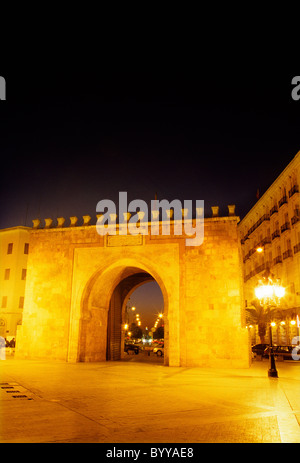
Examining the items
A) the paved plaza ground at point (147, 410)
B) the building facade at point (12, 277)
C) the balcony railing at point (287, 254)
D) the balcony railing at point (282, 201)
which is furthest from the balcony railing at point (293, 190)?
the building facade at point (12, 277)

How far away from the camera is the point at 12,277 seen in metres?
37.4

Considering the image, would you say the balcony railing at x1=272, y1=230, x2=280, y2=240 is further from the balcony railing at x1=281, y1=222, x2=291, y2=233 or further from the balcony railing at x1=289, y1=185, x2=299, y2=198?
the balcony railing at x1=289, y1=185, x2=299, y2=198

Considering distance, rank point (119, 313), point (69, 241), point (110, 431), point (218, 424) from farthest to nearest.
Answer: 1. point (119, 313)
2. point (69, 241)
3. point (218, 424)
4. point (110, 431)

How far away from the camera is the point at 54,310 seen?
791 inches

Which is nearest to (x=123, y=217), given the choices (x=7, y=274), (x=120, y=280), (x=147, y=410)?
(x=120, y=280)

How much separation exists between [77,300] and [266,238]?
2351 cm

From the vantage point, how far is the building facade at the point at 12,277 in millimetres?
36188

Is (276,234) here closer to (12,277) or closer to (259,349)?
(259,349)

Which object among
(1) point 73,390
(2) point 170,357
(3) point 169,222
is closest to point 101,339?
(2) point 170,357

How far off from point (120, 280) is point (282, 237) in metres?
17.8

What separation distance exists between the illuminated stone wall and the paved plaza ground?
5362mm

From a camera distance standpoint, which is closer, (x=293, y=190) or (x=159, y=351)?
(x=159, y=351)

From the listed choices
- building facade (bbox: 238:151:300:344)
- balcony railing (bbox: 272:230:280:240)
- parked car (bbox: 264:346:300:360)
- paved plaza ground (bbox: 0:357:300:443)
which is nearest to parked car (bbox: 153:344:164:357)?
parked car (bbox: 264:346:300:360)

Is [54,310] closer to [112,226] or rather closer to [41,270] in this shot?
[41,270]
